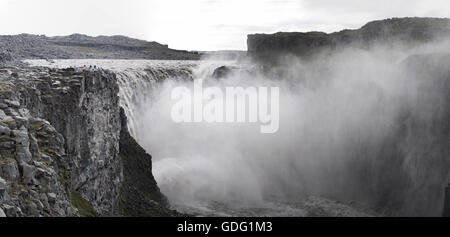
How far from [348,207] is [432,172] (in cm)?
1142

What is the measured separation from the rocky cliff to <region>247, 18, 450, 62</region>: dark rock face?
5802 cm

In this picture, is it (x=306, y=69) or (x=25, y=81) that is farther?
(x=306, y=69)

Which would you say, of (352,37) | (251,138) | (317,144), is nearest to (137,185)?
(251,138)

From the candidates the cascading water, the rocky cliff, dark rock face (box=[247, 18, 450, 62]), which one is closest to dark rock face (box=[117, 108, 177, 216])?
the rocky cliff

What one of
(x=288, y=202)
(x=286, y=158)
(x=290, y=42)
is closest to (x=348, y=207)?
(x=288, y=202)

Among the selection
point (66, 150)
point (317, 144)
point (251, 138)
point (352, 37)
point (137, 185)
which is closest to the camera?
point (66, 150)

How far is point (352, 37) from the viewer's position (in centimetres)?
9394

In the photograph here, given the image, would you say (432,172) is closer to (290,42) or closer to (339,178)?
(339,178)

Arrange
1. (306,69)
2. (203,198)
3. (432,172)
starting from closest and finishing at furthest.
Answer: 1. (432,172)
2. (203,198)
3. (306,69)

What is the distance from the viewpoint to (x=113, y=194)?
3706 cm

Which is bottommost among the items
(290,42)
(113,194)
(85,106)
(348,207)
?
(348,207)

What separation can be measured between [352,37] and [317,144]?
29.0m

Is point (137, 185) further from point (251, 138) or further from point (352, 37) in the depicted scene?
point (352, 37)

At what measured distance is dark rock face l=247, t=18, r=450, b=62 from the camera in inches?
3271
